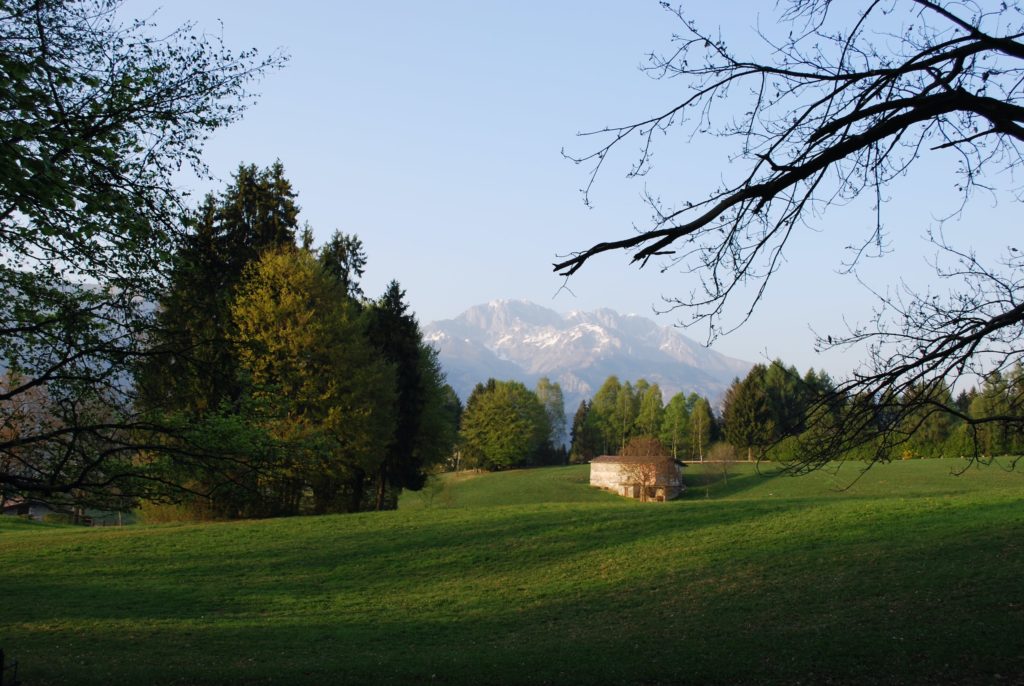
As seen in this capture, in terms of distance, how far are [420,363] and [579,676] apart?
96.1 ft

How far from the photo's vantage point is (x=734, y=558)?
2102 cm

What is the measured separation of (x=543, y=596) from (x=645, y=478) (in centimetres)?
3764

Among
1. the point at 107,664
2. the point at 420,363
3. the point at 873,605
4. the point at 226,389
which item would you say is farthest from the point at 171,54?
the point at 420,363

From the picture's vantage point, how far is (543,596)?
18.6 metres

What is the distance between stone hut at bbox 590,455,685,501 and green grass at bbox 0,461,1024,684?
24439 mm

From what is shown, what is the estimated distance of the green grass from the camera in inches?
463

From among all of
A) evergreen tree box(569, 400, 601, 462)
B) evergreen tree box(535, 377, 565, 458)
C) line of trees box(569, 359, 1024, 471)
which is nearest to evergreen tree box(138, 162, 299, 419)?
line of trees box(569, 359, 1024, 471)

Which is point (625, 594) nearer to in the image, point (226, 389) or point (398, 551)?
point (398, 551)

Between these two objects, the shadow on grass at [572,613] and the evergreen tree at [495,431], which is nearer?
the shadow on grass at [572,613]

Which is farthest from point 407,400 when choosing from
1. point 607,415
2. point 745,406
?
point 607,415

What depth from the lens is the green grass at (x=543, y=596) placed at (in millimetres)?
11766

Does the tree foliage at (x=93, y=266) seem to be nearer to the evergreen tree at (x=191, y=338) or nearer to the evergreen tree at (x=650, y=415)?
the evergreen tree at (x=191, y=338)

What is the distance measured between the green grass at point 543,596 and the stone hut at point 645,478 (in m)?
24.4

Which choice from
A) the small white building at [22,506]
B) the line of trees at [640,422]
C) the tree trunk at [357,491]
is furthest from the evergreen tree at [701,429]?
the small white building at [22,506]
